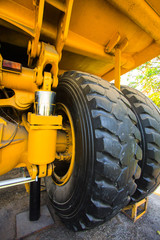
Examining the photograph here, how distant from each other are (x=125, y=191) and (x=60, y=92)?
1026 mm

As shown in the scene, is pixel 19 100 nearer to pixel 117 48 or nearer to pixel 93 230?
pixel 117 48

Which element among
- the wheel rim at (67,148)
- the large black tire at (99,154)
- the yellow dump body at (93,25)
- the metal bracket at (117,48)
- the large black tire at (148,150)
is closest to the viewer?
the large black tire at (99,154)

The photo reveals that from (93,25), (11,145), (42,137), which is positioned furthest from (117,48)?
(11,145)

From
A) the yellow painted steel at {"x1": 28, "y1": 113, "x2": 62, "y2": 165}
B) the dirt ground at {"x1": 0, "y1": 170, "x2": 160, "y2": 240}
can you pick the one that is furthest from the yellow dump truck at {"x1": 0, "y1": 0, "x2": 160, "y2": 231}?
the dirt ground at {"x1": 0, "y1": 170, "x2": 160, "y2": 240}

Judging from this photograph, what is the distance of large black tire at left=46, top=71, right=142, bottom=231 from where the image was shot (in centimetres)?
87

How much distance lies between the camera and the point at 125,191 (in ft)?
3.14

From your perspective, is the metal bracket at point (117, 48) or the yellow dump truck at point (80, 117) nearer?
the yellow dump truck at point (80, 117)

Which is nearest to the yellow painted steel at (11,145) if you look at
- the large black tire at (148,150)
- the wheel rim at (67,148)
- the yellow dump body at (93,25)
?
the wheel rim at (67,148)

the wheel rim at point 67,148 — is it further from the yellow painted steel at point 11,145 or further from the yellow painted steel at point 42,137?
the yellow painted steel at point 11,145

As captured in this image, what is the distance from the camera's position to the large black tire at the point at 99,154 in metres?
0.87

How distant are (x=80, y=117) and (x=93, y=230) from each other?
4.26 feet

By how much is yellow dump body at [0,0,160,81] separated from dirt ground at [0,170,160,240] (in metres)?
1.86

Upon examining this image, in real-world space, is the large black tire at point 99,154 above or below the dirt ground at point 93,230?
above

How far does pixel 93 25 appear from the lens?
4.14 feet
